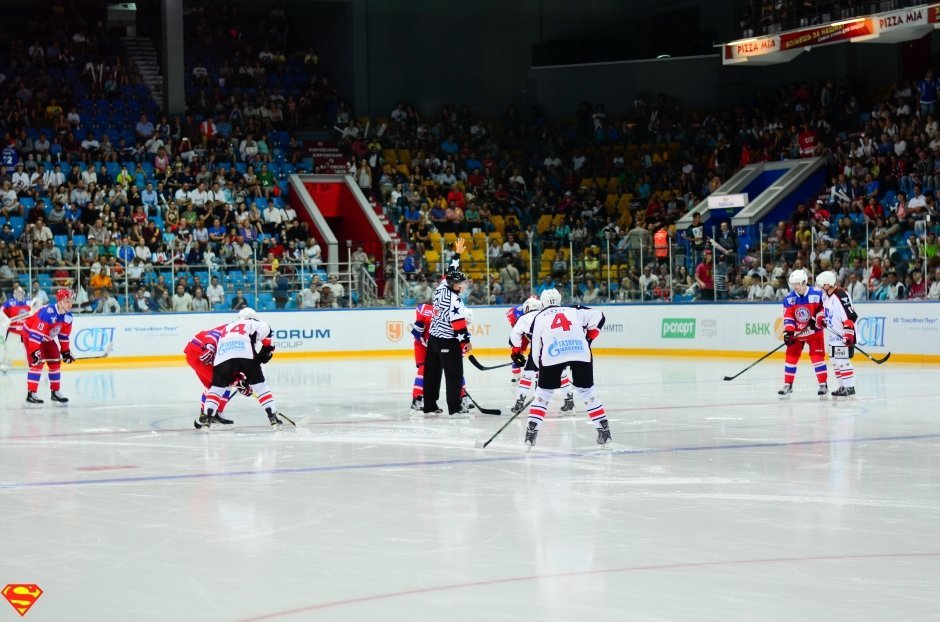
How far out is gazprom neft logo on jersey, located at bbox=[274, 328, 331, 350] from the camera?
82.3ft

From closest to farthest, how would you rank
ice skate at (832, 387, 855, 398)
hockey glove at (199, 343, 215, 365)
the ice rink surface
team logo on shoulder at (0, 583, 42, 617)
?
team logo on shoulder at (0, 583, 42, 617) < the ice rink surface < hockey glove at (199, 343, 215, 365) < ice skate at (832, 387, 855, 398)

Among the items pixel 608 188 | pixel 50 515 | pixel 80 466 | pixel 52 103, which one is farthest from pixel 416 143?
pixel 50 515

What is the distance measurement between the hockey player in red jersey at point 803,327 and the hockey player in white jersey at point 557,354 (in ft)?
17.3

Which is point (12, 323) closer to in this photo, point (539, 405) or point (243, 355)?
point (243, 355)

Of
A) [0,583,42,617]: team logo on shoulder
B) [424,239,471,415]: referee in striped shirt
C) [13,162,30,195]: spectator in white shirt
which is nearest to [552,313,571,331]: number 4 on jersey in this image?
[424,239,471,415]: referee in striped shirt

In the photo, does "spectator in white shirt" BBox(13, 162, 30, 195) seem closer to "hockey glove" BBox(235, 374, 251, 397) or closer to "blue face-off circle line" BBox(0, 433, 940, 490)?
"hockey glove" BBox(235, 374, 251, 397)

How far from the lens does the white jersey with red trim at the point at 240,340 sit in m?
12.5

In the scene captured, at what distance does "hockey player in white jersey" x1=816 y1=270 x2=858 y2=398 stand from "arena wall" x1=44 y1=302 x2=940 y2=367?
5619mm

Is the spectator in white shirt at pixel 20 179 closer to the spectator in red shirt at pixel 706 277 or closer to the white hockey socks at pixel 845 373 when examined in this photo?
the spectator in red shirt at pixel 706 277

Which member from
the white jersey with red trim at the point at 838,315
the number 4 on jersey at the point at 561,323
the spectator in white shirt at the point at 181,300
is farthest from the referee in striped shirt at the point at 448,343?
the spectator in white shirt at the point at 181,300

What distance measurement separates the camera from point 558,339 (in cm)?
1048

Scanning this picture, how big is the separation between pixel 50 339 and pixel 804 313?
898 centimetres

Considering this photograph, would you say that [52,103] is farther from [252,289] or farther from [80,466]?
[80,466]

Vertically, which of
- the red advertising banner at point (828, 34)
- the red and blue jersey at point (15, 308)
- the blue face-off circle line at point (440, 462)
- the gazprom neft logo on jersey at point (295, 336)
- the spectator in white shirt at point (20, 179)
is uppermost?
the red advertising banner at point (828, 34)
